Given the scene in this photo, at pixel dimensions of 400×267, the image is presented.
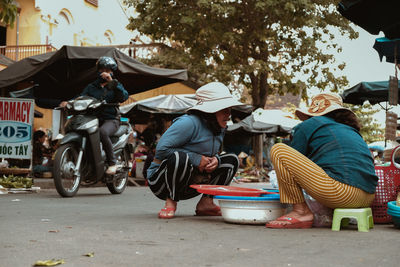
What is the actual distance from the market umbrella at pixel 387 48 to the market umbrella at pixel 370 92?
3.01 m

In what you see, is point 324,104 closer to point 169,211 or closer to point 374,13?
point 374,13

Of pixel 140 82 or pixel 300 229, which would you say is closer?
pixel 300 229

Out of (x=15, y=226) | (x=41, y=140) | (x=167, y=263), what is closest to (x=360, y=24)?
(x=167, y=263)

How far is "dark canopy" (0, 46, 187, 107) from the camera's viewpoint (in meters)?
9.78

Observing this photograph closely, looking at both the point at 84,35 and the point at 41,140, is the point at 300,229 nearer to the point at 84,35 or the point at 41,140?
the point at 41,140

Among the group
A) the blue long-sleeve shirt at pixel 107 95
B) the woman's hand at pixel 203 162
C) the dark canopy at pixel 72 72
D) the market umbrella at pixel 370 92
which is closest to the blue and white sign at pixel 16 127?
the dark canopy at pixel 72 72

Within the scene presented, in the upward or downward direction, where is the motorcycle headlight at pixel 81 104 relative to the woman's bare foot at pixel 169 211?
upward

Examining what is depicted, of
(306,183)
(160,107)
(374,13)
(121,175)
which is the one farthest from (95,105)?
(160,107)

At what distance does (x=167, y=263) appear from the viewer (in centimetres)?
287

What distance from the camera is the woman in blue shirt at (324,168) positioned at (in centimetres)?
430

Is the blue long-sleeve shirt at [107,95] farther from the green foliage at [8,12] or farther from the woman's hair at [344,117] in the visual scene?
the woman's hair at [344,117]

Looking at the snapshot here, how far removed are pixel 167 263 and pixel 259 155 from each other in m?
20.7

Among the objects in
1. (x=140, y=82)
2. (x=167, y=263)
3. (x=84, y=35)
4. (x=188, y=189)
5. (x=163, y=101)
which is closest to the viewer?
(x=167, y=263)

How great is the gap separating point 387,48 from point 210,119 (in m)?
5.11
